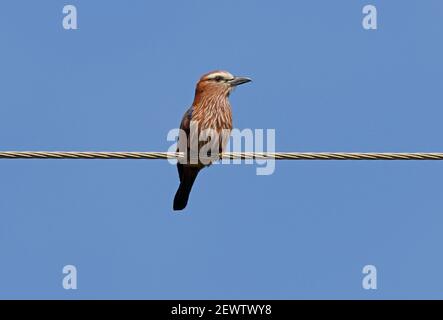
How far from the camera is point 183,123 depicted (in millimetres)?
9250

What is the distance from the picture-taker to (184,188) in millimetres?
9383

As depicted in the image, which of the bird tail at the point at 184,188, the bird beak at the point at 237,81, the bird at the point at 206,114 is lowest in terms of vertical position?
the bird tail at the point at 184,188

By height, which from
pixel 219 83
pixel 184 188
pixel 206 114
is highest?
pixel 219 83

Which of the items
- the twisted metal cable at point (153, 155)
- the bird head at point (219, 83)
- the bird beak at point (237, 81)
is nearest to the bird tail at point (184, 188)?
the bird head at point (219, 83)

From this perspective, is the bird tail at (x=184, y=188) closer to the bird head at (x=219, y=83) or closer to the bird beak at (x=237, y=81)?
the bird head at (x=219, y=83)

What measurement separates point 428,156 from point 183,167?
3.20 meters

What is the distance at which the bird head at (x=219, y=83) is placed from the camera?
929 centimetres

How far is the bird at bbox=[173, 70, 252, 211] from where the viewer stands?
29.7 feet

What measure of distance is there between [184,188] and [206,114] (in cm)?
81

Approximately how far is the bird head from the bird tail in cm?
81

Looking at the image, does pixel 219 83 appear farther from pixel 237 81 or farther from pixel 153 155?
pixel 153 155

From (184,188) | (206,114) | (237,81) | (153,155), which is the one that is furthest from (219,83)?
(153,155)

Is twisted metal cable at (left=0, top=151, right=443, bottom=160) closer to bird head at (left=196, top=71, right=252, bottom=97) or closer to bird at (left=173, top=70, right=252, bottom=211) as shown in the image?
bird at (left=173, top=70, right=252, bottom=211)

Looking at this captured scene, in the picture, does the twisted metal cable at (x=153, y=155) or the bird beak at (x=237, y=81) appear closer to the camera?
the twisted metal cable at (x=153, y=155)
